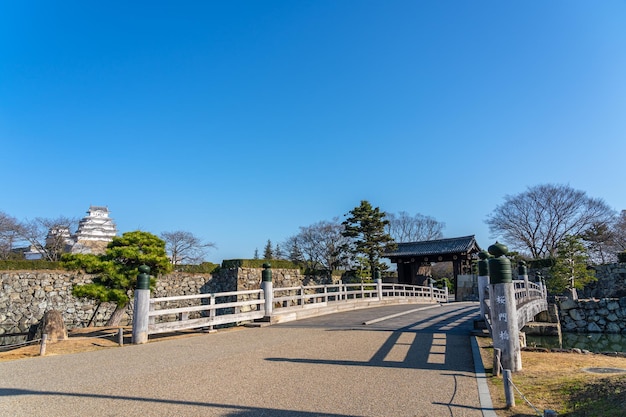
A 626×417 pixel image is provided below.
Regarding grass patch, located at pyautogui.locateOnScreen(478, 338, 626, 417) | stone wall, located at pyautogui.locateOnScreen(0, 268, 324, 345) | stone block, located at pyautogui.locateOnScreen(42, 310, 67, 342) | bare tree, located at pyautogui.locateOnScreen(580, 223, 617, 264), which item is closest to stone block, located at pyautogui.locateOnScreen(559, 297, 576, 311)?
bare tree, located at pyautogui.locateOnScreen(580, 223, 617, 264)

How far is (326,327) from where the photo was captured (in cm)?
1004

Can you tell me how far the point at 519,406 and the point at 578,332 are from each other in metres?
21.0

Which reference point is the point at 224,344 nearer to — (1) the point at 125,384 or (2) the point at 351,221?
(1) the point at 125,384

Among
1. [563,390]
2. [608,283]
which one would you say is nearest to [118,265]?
[563,390]

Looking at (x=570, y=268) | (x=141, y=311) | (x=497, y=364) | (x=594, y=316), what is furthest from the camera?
(x=570, y=268)

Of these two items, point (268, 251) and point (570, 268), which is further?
point (268, 251)

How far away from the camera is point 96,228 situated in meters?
45.0

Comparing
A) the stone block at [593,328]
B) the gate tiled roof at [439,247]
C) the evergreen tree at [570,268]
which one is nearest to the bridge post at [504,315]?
the stone block at [593,328]

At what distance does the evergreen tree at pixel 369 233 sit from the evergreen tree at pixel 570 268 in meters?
11.0

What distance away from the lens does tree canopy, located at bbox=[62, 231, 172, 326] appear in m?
11.8

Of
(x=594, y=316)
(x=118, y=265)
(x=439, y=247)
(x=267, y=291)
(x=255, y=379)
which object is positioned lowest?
(x=594, y=316)

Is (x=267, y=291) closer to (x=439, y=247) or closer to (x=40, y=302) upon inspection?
(x=40, y=302)

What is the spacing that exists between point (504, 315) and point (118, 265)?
11.5 metres

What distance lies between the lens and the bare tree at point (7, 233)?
29.2m
